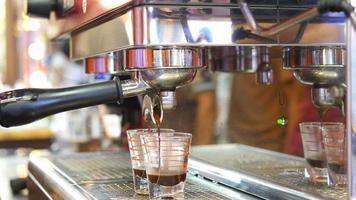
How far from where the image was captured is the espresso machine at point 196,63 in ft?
2.43

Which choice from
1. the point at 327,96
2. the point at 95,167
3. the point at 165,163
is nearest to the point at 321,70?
the point at 327,96

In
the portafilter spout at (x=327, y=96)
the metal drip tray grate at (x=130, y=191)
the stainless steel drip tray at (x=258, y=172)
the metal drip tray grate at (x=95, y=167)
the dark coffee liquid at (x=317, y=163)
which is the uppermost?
the portafilter spout at (x=327, y=96)

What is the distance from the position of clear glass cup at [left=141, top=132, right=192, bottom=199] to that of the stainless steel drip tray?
0.44 ft

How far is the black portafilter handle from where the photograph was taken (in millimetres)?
736

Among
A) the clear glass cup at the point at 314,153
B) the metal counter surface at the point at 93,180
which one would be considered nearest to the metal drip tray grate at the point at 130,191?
the metal counter surface at the point at 93,180

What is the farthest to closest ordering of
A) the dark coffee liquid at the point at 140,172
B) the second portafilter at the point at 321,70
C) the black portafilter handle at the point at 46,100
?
1. the dark coffee liquid at the point at 140,172
2. the second portafilter at the point at 321,70
3. the black portafilter handle at the point at 46,100

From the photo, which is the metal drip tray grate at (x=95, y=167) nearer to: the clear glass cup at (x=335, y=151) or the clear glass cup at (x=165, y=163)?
the clear glass cup at (x=165, y=163)

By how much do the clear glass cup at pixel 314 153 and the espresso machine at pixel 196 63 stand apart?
0.02 m

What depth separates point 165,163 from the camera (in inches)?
34.3

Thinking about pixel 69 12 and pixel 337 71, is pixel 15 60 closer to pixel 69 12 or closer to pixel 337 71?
pixel 69 12

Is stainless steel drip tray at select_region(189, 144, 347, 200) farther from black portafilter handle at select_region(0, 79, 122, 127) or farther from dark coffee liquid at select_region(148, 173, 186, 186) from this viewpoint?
black portafilter handle at select_region(0, 79, 122, 127)

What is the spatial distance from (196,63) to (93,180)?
34 centimetres

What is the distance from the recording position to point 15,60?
4.71 metres

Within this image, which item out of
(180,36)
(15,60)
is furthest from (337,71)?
(15,60)
